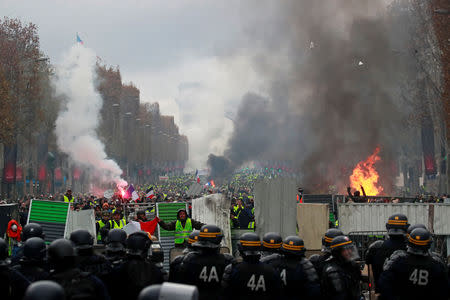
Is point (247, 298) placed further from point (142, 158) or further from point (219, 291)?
point (142, 158)

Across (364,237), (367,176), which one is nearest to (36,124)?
(367,176)

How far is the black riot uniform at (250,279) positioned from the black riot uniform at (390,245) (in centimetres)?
226

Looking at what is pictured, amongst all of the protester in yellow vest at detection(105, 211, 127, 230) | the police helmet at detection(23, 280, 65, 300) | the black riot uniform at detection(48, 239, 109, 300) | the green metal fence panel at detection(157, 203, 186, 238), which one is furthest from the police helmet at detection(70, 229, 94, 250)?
the green metal fence panel at detection(157, 203, 186, 238)

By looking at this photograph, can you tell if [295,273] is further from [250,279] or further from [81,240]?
[81,240]

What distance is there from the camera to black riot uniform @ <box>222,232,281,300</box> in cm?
542

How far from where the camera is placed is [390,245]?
7355 mm

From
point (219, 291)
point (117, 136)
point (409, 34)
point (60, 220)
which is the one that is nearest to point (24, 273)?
point (219, 291)

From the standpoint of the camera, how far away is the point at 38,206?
13344 mm

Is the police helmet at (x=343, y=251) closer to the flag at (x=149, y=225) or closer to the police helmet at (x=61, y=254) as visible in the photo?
the police helmet at (x=61, y=254)

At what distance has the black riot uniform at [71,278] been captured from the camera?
4484mm

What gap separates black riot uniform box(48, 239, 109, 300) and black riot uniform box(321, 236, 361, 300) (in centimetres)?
214

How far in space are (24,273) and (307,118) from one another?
38230 mm

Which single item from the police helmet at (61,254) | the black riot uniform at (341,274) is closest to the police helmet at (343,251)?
the black riot uniform at (341,274)

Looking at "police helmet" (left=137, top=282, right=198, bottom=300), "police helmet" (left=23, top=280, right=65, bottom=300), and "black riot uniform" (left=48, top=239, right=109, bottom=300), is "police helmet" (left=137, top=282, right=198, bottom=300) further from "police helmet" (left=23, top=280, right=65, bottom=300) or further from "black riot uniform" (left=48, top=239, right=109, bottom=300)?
"black riot uniform" (left=48, top=239, right=109, bottom=300)
